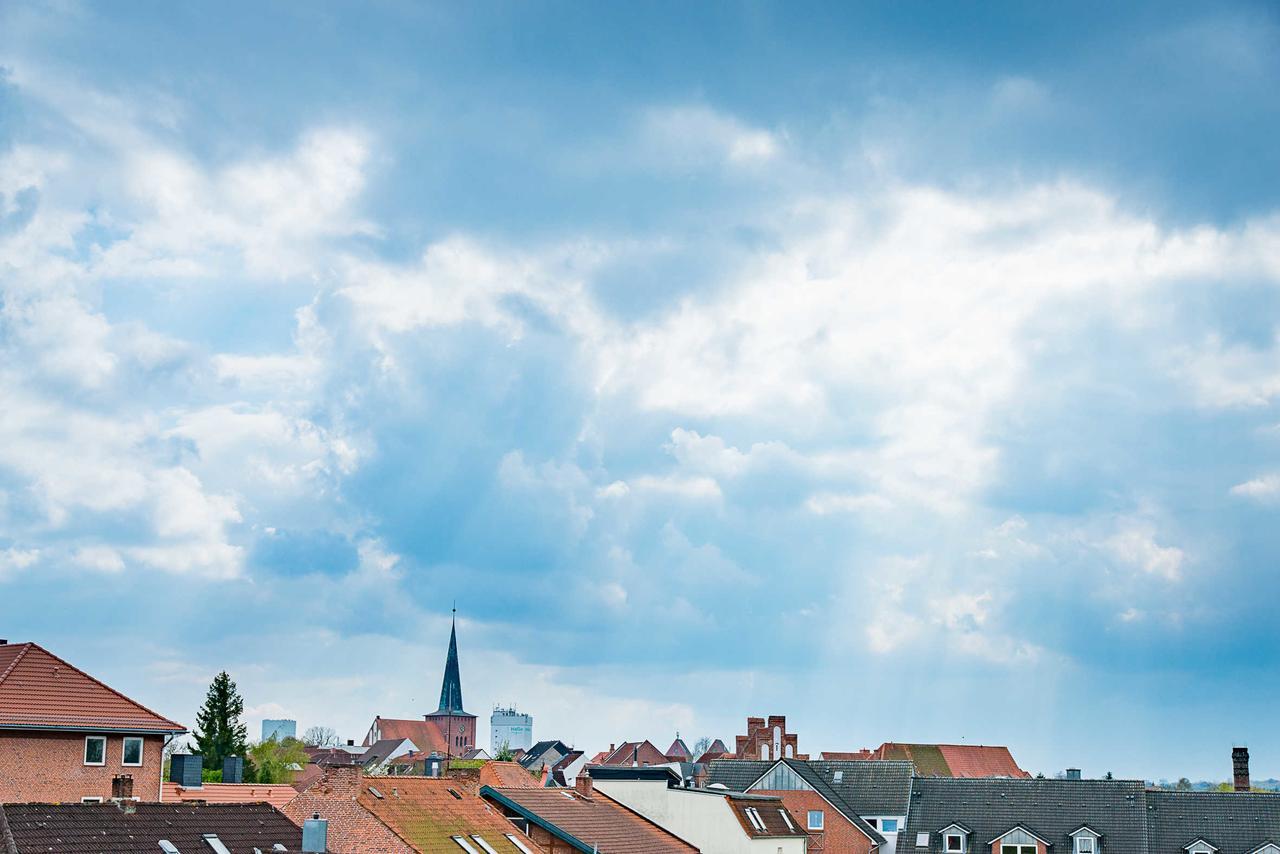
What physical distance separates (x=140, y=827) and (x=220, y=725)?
63408 mm

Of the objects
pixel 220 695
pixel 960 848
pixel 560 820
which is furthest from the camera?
pixel 220 695

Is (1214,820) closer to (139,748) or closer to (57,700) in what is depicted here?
(139,748)

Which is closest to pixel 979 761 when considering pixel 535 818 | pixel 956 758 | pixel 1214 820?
pixel 956 758

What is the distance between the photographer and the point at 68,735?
46969 millimetres

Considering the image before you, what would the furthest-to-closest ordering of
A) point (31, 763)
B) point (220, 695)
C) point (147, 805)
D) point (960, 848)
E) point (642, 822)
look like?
point (220, 695)
point (960, 848)
point (642, 822)
point (31, 763)
point (147, 805)

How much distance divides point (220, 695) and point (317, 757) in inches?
3915

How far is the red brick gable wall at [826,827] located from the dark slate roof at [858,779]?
94.3 inches

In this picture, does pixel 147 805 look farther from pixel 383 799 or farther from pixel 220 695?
pixel 220 695

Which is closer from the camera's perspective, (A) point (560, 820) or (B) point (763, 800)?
(A) point (560, 820)

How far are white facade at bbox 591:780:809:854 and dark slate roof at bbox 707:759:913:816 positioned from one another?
10.3 m

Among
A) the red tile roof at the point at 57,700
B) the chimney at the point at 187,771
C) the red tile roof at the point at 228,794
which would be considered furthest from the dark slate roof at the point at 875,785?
the red tile roof at the point at 57,700

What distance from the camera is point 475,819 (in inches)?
2000

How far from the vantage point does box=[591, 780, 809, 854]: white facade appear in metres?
65.4

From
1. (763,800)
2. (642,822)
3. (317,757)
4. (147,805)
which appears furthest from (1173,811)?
(317,757)
